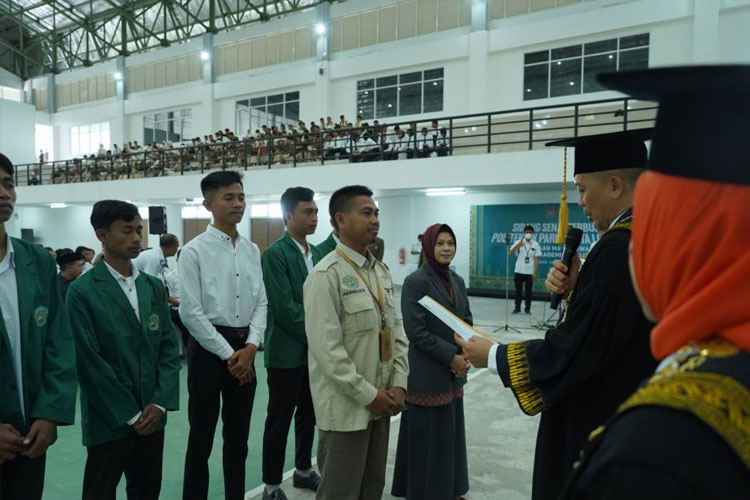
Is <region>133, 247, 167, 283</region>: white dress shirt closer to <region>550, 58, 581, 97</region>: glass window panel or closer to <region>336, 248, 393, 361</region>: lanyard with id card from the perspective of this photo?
<region>336, 248, 393, 361</region>: lanyard with id card

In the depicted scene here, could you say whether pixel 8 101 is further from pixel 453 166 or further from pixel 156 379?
pixel 156 379

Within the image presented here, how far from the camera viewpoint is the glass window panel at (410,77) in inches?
625

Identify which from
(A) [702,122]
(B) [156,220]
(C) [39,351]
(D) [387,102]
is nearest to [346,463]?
(C) [39,351]

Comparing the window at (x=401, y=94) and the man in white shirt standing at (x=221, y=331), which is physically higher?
the window at (x=401, y=94)

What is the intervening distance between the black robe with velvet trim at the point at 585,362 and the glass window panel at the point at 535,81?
45.5 feet

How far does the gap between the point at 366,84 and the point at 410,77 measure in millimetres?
1659

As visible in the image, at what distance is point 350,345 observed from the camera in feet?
8.07

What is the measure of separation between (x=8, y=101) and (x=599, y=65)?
27.0m

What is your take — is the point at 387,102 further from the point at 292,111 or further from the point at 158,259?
the point at 158,259

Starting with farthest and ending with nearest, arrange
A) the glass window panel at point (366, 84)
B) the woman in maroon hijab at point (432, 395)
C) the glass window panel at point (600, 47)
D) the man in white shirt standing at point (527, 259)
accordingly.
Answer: the glass window panel at point (366, 84)
the glass window panel at point (600, 47)
the man in white shirt standing at point (527, 259)
the woman in maroon hijab at point (432, 395)

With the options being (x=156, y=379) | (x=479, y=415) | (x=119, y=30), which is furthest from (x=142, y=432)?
(x=119, y=30)

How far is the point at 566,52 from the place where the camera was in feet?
45.2

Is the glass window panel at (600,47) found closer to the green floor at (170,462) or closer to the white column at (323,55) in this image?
the white column at (323,55)

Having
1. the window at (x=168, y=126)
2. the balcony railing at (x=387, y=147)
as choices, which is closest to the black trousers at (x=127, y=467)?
the balcony railing at (x=387, y=147)
